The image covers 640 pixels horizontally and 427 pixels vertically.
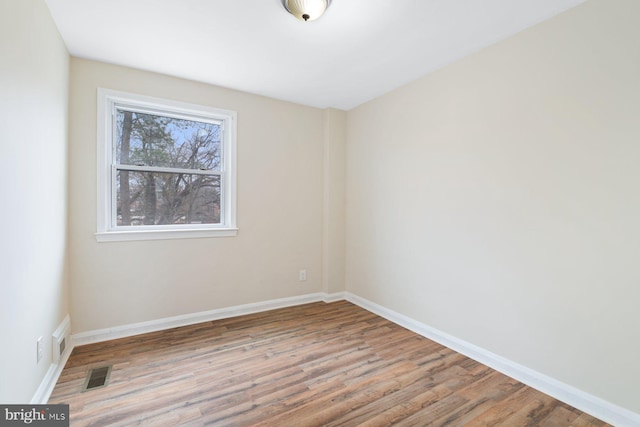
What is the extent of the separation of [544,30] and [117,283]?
3981 mm

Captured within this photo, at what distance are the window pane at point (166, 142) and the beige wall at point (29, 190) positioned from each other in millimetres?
540

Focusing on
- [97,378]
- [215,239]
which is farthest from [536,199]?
[97,378]

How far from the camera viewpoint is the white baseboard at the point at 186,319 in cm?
262

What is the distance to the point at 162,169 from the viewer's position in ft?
9.61

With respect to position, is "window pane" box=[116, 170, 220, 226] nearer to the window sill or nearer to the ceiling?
the window sill

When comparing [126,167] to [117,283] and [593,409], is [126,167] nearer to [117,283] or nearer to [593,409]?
[117,283]

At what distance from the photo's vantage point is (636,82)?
1.64 meters

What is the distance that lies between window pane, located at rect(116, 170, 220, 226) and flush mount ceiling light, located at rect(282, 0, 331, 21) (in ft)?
6.25

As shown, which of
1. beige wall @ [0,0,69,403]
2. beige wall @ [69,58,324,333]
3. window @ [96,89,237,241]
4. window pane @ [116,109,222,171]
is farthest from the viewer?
window pane @ [116,109,222,171]

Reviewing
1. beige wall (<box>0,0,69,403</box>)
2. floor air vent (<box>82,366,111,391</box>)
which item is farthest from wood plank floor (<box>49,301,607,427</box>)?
beige wall (<box>0,0,69,403</box>)

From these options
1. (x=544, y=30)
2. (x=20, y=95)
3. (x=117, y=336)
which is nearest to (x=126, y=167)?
(x=20, y=95)

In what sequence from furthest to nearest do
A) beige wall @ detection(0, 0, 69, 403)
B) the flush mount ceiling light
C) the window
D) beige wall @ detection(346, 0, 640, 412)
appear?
the window < the flush mount ceiling light < beige wall @ detection(346, 0, 640, 412) < beige wall @ detection(0, 0, 69, 403)

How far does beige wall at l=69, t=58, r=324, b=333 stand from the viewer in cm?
257

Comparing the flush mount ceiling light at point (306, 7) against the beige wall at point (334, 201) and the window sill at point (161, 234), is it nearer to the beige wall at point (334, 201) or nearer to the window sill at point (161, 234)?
the beige wall at point (334, 201)
